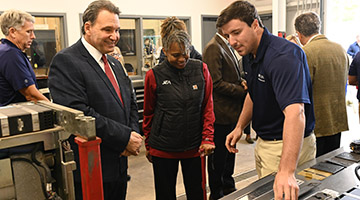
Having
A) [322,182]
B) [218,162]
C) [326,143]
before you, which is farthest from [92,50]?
[326,143]

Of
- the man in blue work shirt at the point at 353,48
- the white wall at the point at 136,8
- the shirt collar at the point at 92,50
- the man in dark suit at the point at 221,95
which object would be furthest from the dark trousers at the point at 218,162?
the man in blue work shirt at the point at 353,48

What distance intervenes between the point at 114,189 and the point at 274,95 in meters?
0.96

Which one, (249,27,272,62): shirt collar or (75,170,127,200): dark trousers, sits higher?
(249,27,272,62): shirt collar

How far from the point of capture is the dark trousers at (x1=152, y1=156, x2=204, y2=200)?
87.3 inches

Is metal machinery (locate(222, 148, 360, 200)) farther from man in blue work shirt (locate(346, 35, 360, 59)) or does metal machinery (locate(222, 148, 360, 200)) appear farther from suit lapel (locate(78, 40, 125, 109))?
man in blue work shirt (locate(346, 35, 360, 59))

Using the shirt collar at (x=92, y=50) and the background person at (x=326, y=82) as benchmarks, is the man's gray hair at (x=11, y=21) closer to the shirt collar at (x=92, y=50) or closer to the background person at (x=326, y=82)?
the shirt collar at (x=92, y=50)

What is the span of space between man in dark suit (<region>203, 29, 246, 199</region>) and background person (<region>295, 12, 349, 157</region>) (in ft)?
1.98

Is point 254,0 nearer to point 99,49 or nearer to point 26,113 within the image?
point 99,49

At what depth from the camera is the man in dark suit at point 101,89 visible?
163 cm

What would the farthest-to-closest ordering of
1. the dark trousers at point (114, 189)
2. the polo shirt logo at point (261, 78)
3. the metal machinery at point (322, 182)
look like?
the dark trousers at point (114, 189), the polo shirt logo at point (261, 78), the metal machinery at point (322, 182)

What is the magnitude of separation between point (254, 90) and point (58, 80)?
974 mm

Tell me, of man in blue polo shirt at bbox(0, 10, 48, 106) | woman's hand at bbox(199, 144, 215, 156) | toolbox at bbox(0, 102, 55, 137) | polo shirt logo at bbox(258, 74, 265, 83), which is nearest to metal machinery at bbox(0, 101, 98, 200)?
toolbox at bbox(0, 102, 55, 137)

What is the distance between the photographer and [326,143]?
2.85 meters

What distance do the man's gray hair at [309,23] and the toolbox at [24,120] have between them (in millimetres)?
2410
